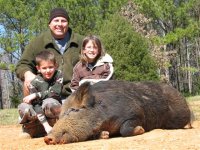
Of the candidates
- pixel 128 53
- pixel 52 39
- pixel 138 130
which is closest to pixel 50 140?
pixel 138 130

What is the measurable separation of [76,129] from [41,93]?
5.26 feet

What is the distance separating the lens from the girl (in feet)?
22.8

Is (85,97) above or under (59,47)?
under

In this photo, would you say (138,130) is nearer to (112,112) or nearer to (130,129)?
(130,129)

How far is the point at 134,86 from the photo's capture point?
6.31 m

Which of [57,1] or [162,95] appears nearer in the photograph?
[162,95]

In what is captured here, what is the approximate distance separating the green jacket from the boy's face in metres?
0.86

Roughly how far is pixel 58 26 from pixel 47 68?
1.21m

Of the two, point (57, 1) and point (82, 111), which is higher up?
point (57, 1)

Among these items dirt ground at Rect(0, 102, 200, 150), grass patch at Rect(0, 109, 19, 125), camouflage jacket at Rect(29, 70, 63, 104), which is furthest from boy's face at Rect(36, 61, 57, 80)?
grass patch at Rect(0, 109, 19, 125)

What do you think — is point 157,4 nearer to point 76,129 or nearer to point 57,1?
point 57,1

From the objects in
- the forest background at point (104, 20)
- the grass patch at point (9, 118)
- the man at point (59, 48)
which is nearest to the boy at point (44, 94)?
the man at point (59, 48)

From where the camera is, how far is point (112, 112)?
5645 millimetres

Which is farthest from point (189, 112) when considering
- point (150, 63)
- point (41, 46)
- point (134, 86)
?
point (150, 63)
